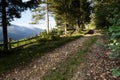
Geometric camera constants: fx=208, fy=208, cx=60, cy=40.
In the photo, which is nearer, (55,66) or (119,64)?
(119,64)

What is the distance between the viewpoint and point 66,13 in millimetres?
44500

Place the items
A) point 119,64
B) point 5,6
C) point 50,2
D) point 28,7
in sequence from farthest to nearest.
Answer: point 50,2 → point 28,7 → point 5,6 → point 119,64

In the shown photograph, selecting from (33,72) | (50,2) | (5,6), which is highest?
(50,2)

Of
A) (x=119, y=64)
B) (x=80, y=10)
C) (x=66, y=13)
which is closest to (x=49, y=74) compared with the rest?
(x=119, y=64)

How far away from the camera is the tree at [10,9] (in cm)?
2036

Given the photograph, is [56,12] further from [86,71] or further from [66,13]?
[86,71]

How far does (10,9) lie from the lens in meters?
21.2

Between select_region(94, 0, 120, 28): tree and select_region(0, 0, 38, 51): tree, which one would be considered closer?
select_region(94, 0, 120, 28): tree

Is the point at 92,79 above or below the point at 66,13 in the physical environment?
below

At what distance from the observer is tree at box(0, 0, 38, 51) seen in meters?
20.4

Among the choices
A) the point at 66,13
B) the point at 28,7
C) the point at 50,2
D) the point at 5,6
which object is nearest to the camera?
the point at 5,6

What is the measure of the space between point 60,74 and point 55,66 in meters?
2.02

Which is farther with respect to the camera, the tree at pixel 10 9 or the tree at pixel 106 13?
the tree at pixel 10 9

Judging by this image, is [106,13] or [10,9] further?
[106,13]
